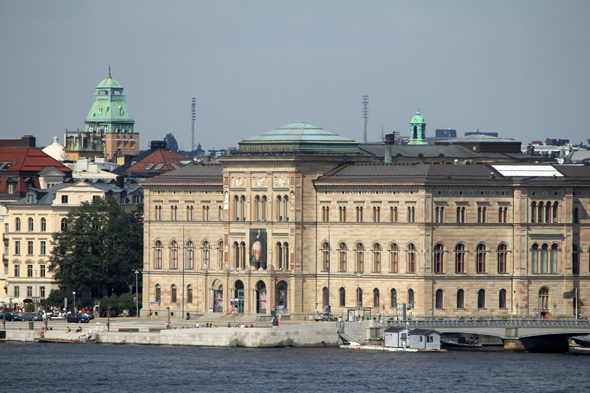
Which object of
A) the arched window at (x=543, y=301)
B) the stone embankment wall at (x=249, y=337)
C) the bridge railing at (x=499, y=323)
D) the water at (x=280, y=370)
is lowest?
the water at (x=280, y=370)

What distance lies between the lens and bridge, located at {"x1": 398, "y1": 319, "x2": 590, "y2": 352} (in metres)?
180

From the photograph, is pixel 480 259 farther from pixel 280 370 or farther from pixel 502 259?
pixel 280 370

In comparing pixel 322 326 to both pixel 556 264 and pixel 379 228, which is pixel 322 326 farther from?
pixel 556 264

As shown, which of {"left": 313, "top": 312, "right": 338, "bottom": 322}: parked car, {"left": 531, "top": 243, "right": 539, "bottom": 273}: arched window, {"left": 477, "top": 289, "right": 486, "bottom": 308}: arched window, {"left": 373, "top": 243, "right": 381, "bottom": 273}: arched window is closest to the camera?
{"left": 477, "top": 289, "right": 486, "bottom": 308}: arched window

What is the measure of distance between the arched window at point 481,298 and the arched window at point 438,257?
459 cm

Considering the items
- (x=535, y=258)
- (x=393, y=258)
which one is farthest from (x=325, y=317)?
(x=535, y=258)

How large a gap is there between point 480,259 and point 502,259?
93.8 inches

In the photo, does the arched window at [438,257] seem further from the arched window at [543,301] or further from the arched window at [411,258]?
the arched window at [543,301]

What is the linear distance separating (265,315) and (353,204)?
48.7 ft

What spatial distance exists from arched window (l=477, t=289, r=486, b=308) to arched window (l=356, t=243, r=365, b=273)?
40.9 ft

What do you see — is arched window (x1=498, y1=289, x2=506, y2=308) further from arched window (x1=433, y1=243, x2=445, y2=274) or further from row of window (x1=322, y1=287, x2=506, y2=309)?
arched window (x1=433, y1=243, x2=445, y2=274)

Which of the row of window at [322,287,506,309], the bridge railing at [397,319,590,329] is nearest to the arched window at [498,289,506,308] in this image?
the row of window at [322,287,506,309]

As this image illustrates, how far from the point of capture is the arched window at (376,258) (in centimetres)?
19550

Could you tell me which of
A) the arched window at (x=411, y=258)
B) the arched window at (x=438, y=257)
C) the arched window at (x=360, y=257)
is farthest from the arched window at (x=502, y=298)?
the arched window at (x=360, y=257)
